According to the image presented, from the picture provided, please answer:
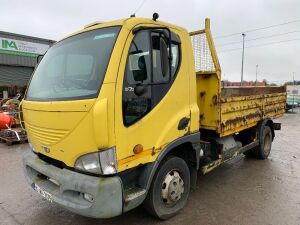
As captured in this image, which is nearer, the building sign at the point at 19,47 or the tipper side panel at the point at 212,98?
the tipper side panel at the point at 212,98

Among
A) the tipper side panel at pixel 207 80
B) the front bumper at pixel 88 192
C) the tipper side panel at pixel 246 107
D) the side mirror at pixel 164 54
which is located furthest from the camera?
the tipper side panel at pixel 246 107

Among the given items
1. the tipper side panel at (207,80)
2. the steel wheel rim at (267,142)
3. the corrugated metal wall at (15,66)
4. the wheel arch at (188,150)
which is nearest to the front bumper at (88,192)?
the wheel arch at (188,150)

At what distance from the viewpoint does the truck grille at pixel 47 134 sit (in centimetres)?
290

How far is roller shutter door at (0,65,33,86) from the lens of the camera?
74.3ft

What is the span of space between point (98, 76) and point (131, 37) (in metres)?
0.58

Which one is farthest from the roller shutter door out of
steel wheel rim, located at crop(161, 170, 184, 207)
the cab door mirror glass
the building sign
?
the cab door mirror glass

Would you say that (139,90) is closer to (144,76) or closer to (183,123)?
(144,76)

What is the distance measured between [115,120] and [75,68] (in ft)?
3.16

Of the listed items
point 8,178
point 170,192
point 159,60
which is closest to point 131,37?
point 159,60

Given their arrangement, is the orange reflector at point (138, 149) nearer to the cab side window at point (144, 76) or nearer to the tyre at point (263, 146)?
the cab side window at point (144, 76)

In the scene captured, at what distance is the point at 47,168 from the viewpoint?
10.3 feet

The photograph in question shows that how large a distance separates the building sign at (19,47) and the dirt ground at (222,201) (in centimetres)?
1893

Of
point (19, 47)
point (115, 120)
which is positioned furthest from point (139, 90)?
point (19, 47)

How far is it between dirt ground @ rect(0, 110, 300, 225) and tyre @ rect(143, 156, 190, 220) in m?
0.16
